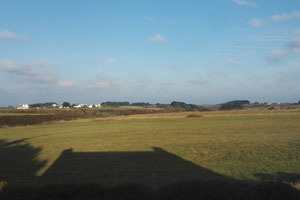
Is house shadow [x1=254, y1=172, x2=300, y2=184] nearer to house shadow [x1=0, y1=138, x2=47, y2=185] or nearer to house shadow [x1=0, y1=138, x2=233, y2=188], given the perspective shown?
house shadow [x1=0, y1=138, x2=233, y2=188]

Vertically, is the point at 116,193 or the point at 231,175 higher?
the point at 116,193

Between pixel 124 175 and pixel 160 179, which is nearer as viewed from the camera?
pixel 160 179

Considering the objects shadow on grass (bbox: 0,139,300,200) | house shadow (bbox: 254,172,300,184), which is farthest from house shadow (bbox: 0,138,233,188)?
house shadow (bbox: 254,172,300,184)

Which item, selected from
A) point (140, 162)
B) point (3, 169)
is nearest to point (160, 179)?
point (140, 162)

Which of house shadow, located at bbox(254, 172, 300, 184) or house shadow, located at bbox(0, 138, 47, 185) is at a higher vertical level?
house shadow, located at bbox(254, 172, 300, 184)

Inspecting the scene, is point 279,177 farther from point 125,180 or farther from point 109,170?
point 109,170

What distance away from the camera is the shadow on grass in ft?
14.5

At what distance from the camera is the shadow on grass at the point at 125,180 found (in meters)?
4.42

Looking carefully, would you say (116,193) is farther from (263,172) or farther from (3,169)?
(3,169)

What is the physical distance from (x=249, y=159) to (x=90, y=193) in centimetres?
986

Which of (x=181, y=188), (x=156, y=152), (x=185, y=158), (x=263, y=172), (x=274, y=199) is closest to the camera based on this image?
(x=274, y=199)

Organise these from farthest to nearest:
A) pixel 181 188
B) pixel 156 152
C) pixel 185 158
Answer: pixel 156 152 < pixel 185 158 < pixel 181 188

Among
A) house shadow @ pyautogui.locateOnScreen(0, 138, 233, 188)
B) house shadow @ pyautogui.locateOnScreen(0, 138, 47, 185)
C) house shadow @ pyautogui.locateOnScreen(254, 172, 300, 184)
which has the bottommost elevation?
house shadow @ pyautogui.locateOnScreen(0, 138, 47, 185)

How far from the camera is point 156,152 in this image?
51.9 feet
